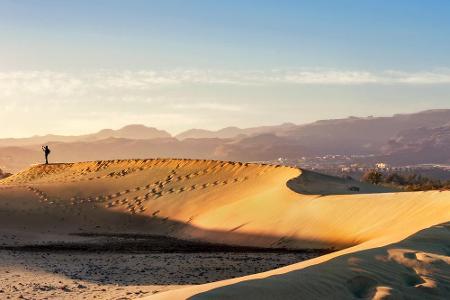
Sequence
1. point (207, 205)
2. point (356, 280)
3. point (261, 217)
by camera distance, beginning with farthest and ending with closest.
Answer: point (207, 205), point (261, 217), point (356, 280)

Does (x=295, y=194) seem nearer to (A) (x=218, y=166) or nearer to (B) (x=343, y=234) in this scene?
(B) (x=343, y=234)

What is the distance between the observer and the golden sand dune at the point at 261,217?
363 inches

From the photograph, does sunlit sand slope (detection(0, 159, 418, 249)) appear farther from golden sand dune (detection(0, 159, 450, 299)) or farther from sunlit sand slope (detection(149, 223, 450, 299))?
sunlit sand slope (detection(149, 223, 450, 299))

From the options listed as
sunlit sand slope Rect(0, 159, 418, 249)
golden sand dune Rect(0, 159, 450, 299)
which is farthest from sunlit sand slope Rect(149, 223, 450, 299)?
sunlit sand slope Rect(0, 159, 418, 249)

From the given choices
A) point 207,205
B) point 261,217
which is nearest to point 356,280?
point 261,217

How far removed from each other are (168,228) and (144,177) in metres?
10.4

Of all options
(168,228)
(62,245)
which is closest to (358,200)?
(168,228)

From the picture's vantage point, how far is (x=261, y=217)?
89.8 ft

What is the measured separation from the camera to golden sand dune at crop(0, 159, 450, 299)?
30.3 feet

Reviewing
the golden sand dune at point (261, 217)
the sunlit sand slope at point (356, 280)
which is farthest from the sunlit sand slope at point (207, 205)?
the sunlit sand slope at point (356, 280)

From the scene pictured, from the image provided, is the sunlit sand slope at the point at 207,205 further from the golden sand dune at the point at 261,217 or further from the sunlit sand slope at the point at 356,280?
the sunlit sand slope at the point at 356,280

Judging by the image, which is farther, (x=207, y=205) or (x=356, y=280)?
(x=207, y=205)

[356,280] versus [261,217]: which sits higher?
[356,280]

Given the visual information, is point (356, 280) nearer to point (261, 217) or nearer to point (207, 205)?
point (261, 217)
